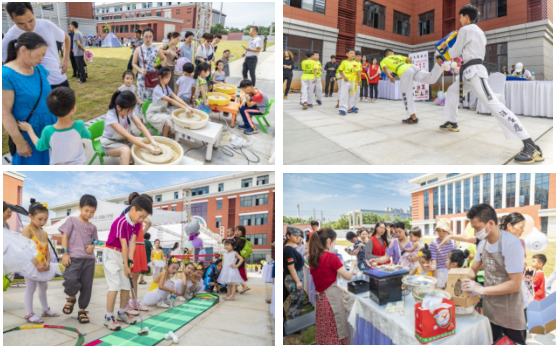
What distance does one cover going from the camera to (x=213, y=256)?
13.7 feet

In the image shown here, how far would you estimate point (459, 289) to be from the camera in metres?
2.06

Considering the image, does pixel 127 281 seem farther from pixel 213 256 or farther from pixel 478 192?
pixel 478 192

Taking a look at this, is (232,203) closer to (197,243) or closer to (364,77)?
(197,243)

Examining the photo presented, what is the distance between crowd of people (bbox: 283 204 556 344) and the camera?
207 cm

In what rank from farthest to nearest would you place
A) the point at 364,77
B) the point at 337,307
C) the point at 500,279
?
the point at 364,77
the point at 337,307
the point at 500,279

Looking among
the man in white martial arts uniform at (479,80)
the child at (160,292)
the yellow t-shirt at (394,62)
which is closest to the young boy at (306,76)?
the yellow t-shirt at (394,62)

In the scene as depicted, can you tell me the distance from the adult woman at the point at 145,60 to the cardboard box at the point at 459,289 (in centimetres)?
334

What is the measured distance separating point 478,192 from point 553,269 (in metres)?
0.90


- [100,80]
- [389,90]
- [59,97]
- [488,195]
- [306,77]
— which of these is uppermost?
[389,90]

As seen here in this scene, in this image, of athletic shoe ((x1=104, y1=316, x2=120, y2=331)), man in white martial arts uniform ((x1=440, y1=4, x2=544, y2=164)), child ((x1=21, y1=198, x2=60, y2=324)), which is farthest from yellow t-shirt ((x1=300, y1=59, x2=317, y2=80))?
athletic shoe ((x1=104, y1=316, x2=120, y2=331))

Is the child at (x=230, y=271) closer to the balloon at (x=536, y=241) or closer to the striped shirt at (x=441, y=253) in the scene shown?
the striped shirt at (x=441, y=253)

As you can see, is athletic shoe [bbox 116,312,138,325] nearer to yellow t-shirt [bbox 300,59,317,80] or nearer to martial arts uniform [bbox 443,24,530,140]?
martial arts uniform [bbox 443,24,530,140]

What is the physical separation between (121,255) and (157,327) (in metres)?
0.70

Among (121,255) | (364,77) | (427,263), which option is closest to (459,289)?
(427,263)
